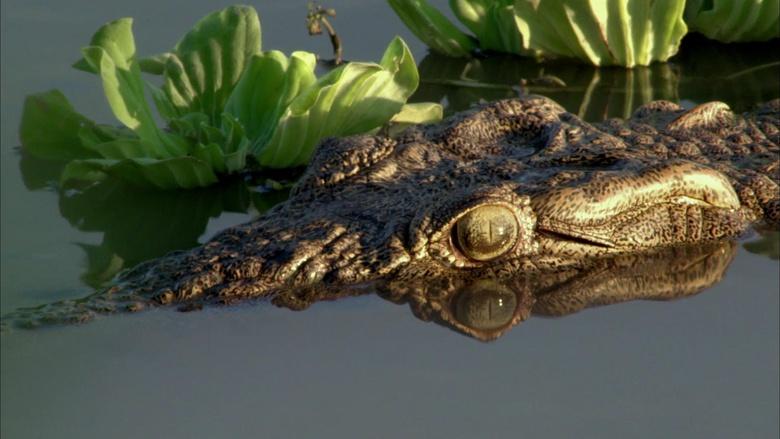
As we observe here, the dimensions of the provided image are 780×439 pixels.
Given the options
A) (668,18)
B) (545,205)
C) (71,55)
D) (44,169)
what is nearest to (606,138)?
(545,205)

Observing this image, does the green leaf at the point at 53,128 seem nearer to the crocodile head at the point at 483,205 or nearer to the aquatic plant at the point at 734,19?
the crocodile head at the point at 483,205

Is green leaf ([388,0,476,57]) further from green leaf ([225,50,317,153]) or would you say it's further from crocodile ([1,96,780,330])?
crocodile ([1,96,780,330])

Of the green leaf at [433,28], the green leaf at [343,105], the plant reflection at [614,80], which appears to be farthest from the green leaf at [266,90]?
the green leaf at [433,28]

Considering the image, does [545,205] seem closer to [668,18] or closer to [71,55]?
[668,18]

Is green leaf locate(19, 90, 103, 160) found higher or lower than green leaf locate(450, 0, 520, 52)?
higher

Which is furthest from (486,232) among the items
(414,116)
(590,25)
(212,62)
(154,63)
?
(590,25)

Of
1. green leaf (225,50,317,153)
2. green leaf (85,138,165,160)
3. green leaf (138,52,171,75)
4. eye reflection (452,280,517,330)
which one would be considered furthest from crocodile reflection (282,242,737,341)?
green leaf (138,52,171,75)

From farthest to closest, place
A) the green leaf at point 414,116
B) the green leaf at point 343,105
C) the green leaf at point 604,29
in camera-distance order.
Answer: the green leaf at point 604,29 < the green leaf at point 414,116 < the green leaf at point 343,105
